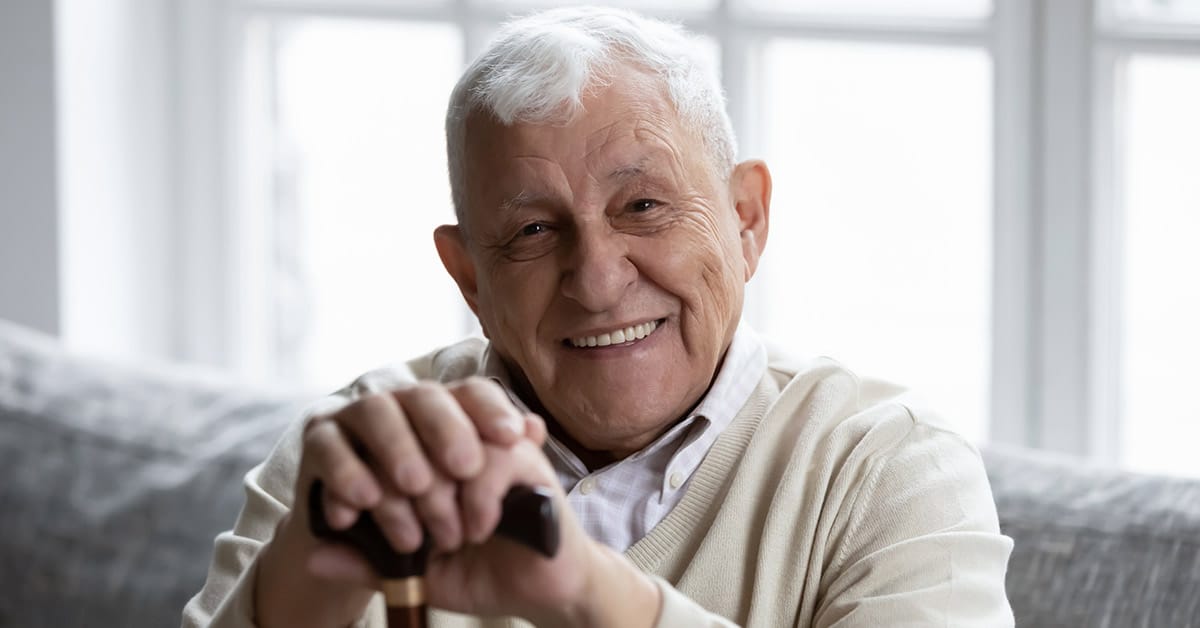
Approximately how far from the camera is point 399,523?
100 centimetres

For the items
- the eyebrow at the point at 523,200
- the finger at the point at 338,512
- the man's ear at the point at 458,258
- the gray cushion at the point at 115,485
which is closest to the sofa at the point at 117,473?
the gray cushion at the point at 115,485

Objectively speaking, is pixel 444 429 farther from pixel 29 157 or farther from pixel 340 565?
pixel 29 157

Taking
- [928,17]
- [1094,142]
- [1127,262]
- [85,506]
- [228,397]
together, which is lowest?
[85,506]

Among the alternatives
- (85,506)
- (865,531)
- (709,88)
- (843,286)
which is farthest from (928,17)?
(85,506)

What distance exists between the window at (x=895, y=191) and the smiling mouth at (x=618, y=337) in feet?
3.28

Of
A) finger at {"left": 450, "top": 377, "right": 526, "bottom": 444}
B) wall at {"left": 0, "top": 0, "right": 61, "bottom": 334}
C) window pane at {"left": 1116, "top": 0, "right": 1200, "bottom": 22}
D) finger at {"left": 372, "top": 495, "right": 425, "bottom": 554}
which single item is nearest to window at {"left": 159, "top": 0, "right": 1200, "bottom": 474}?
window pane at {"left": 1116, "top": 0, "right": 1200, "bottom": 22}

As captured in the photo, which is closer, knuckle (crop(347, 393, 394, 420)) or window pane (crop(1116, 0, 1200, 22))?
knuckle (crop(347, 393, 394, 420))

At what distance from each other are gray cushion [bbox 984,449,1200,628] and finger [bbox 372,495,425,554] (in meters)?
0.94

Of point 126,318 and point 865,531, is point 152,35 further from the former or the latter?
point 865,531

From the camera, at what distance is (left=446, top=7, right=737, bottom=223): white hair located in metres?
1.48

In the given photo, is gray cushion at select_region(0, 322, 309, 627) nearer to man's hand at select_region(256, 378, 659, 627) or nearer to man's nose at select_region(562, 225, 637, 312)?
man's nose at select_region(562, 225, 637, 312)

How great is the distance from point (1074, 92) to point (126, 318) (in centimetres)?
199

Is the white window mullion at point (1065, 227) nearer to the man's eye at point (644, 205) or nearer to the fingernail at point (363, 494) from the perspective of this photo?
the man's eye at point (644, 205)

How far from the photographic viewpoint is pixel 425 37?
119 inches
